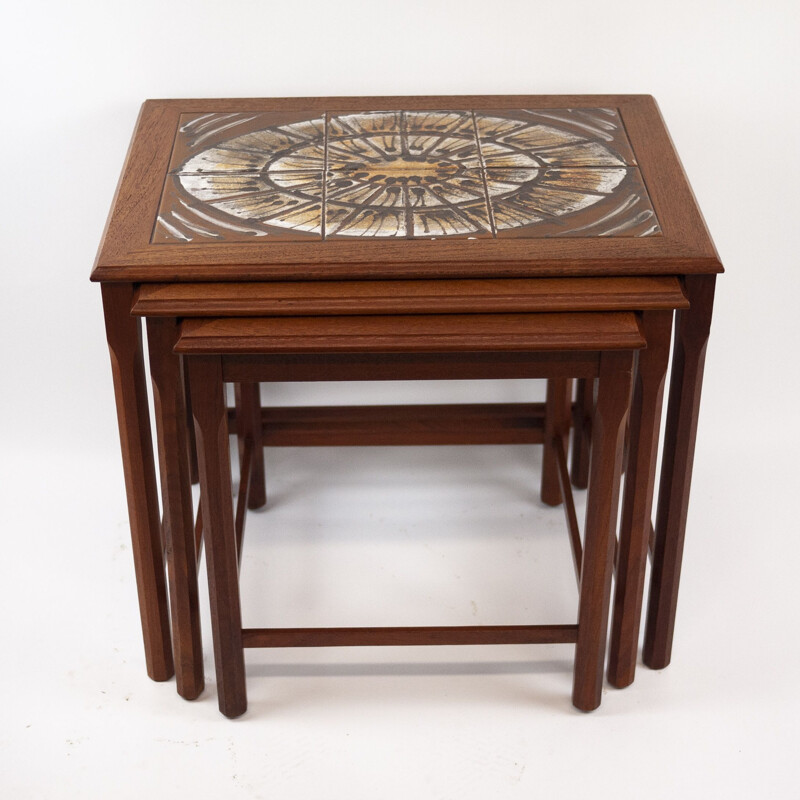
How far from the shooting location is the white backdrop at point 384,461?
2.31m

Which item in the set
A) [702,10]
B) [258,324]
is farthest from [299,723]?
[702,10]

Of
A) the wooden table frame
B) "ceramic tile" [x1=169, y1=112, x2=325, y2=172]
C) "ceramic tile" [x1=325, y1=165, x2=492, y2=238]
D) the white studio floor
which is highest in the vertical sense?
"ceramic tile" [x1=169, y1=112, x2=325, y2=172]

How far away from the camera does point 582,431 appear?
2.81 metres

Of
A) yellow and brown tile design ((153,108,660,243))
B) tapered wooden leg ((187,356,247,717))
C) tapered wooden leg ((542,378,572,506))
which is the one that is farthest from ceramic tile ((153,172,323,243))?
tapered wooden leg ((542,378,572,506))

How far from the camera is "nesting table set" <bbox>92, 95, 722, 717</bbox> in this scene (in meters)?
2.07

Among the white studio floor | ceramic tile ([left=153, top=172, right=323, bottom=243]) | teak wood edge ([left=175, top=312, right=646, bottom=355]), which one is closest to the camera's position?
teak wood edge ([left=175, top=312, right=646, bottom=355])

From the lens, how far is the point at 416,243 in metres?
2.13

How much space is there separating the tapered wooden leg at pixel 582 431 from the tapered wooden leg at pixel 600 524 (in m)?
0.52

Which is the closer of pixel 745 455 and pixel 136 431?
pixel 136 431

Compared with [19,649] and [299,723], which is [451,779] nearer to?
[299,723]

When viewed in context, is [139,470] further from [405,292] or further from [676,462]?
[676,462]

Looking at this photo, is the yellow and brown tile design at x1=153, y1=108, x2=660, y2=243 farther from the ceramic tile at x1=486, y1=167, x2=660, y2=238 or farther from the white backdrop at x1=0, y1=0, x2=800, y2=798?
the white backdrop at x1=0, y1=0, x2=800, y2=798

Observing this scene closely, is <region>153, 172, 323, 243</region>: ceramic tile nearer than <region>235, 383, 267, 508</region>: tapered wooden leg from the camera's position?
Yes

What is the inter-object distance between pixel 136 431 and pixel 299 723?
1.76ft
